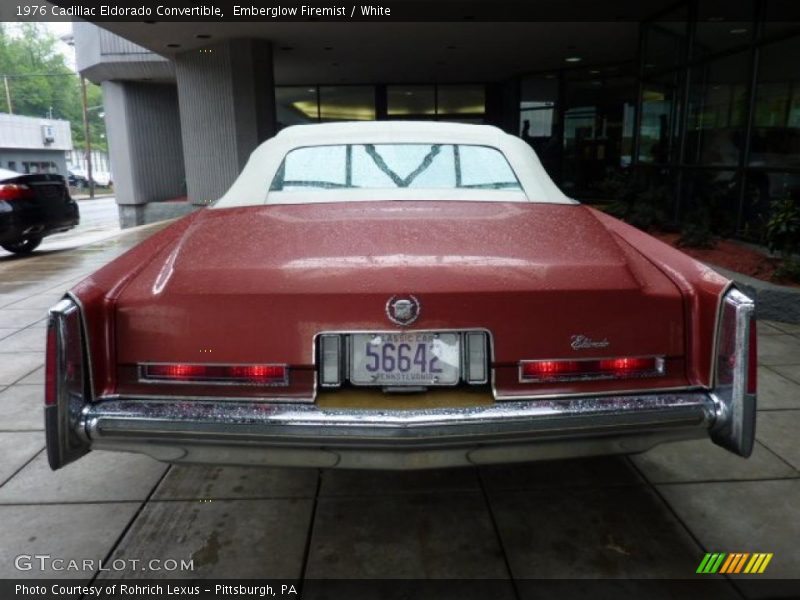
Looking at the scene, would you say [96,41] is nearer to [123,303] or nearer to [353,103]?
[353,103]

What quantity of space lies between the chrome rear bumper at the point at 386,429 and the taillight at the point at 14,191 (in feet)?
29.6

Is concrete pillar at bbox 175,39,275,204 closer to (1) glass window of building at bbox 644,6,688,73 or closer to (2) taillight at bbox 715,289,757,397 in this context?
(1) glass window of building at bbox 644,6,688,73

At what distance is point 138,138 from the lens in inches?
709

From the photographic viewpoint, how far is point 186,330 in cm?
205

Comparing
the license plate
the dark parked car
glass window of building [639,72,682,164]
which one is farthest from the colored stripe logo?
the dark parked car

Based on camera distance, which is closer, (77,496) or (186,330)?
(186,330)

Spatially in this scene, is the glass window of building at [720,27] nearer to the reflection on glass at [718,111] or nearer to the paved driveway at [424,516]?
the reflection on glass at [718,111]

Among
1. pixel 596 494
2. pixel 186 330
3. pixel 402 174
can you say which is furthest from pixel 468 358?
pixel 402 174

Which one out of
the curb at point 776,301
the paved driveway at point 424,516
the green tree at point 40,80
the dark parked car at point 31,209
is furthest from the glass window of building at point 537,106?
the green tree at point 40,80

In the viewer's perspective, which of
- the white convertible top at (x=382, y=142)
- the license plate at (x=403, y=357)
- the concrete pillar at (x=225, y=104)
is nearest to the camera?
the license plate at (x=403, y=357)

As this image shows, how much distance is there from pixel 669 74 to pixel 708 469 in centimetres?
865

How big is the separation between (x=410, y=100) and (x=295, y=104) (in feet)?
11.8

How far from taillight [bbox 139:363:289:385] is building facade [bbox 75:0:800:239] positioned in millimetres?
6818

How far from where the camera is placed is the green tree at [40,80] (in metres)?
67.7
